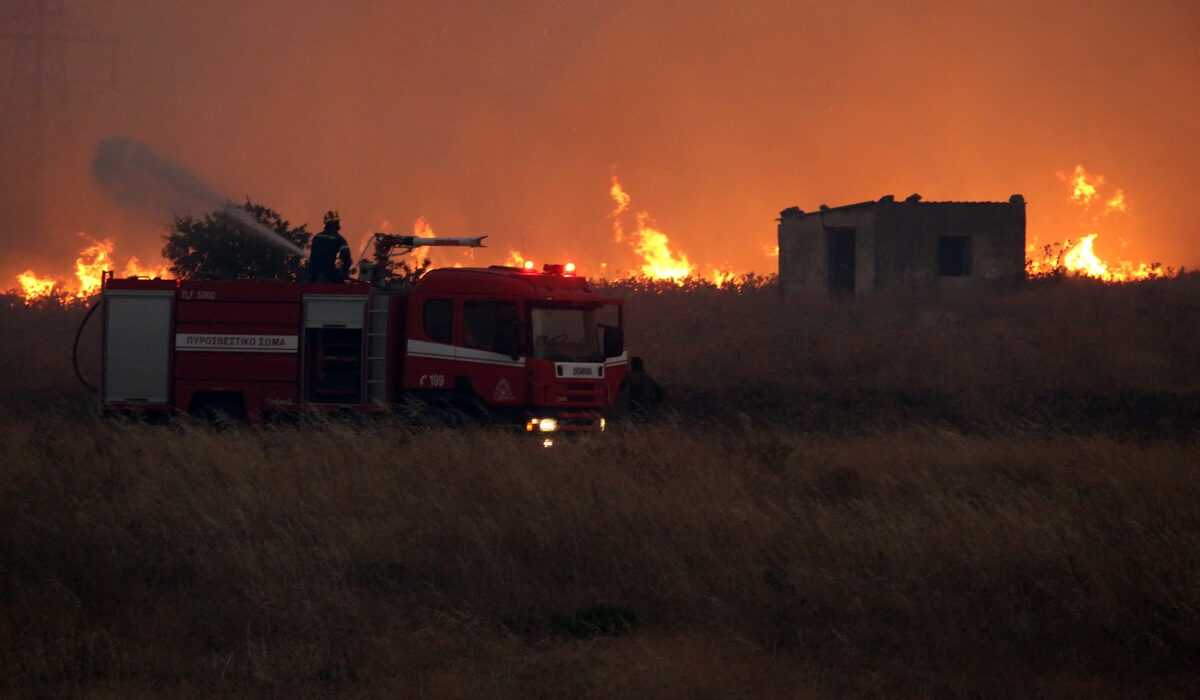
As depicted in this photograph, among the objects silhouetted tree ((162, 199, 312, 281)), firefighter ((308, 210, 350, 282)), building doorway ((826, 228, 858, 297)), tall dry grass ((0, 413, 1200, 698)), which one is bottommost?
tall dry grass ((0, 413, 1200, 698))

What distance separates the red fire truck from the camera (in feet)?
51.9

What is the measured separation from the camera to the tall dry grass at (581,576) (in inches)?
281

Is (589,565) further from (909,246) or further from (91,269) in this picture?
(91,269)

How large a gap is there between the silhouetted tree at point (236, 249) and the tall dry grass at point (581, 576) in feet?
38.1

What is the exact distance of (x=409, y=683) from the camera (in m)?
6.90

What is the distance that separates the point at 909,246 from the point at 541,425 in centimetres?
2136

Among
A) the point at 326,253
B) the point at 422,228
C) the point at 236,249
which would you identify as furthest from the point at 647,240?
the point at 326,253

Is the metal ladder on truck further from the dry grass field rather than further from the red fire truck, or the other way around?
the dry grass field

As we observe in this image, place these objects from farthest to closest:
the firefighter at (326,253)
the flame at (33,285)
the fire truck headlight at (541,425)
→ the flame at (33,285)
the firefighter at (326,253)
the fire truck headlight at (541,425)

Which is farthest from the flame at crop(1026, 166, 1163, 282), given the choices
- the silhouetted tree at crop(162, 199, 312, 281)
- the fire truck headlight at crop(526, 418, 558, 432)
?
the fire truck headlight at crop(526, 418, 558, 432)

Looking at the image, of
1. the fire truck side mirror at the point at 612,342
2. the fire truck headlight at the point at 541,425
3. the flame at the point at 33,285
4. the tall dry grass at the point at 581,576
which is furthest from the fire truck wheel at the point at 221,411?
the flame at the point at 33,285

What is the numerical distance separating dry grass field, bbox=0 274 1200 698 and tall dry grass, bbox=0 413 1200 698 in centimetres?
3

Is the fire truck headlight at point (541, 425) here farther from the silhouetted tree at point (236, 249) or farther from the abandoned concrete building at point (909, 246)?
the abandoned concrete building at point (909, 246)

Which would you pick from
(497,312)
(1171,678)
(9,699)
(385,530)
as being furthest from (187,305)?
(1171,678)
